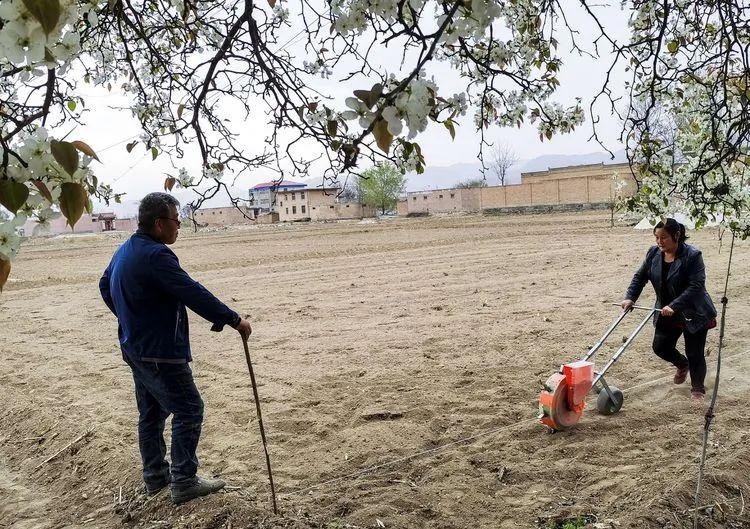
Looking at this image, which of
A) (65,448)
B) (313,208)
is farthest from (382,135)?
(313,208)

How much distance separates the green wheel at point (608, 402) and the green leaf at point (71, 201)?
4.76 m

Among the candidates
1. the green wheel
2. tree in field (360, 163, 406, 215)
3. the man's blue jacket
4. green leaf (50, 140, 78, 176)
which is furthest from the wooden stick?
tree in field (360, 163, 406, 215)

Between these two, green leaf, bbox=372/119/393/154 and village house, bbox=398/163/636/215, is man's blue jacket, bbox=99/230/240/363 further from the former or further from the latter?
village house, bbox=398/163/636/215

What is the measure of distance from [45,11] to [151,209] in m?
2.55

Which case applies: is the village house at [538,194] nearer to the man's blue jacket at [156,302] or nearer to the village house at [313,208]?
the village house at [313,208]

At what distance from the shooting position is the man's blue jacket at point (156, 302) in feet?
11.8

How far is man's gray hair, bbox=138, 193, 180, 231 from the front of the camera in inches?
148

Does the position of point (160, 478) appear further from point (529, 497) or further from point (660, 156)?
point (660, 156)

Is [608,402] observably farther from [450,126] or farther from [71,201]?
[71,201]

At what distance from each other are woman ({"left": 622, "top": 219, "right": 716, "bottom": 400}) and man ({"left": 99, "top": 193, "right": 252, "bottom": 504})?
3.84 metres

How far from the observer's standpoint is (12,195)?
57.7 inches

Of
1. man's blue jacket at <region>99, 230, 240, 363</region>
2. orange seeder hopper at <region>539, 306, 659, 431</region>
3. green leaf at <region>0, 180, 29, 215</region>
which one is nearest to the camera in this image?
green leaf at <region>0, 180, 29, 215</region>

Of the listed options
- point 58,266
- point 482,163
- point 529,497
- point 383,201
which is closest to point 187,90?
point 482,163

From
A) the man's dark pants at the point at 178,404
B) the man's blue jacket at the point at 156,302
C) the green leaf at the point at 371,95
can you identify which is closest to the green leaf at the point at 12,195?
the green leaf at the point at 371,95
